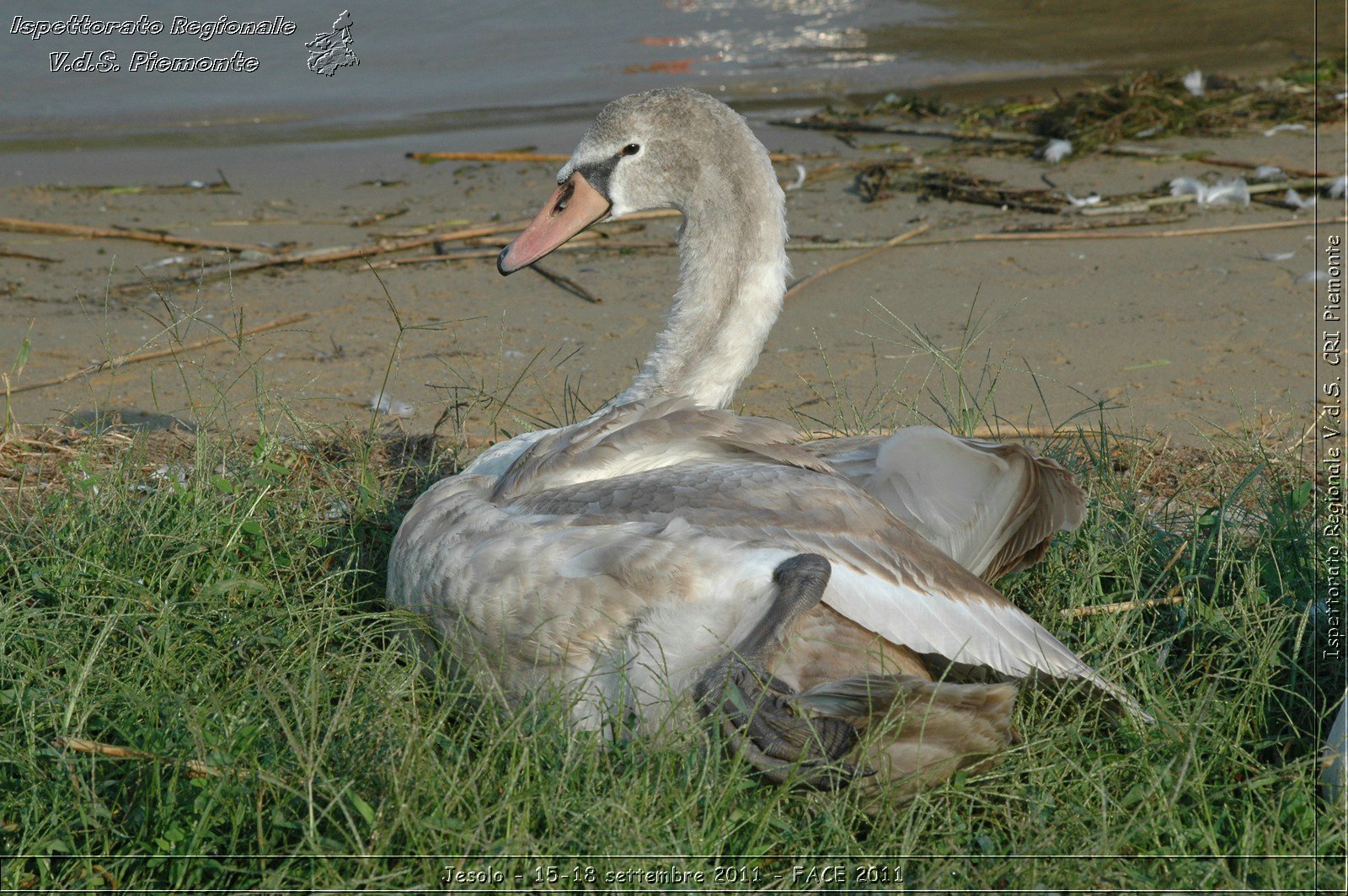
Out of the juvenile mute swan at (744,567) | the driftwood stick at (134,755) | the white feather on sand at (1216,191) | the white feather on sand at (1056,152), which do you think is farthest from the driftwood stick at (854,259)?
the driftwood stick at (134,755)

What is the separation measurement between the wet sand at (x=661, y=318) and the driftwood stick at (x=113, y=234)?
0.06 meters

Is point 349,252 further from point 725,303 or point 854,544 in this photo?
point 854,544

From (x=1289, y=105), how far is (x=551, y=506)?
28.5ft

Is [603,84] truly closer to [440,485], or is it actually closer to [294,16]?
[294,16]

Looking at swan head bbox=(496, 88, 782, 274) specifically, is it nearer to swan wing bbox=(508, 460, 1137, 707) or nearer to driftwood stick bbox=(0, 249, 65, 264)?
swan wing bbox=(508, 460, 1137, 707)

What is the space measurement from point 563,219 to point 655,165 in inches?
12.8

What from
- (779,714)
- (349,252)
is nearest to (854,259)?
(349,252)

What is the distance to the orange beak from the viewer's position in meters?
3.44

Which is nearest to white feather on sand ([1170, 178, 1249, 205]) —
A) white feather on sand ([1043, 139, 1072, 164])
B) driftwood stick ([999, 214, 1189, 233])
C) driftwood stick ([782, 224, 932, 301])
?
driftwood stick ([999, 214, 1189, 233])

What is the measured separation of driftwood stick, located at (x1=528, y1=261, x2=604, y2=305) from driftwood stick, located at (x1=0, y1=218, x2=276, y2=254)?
1.56 m

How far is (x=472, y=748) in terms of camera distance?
241 cm

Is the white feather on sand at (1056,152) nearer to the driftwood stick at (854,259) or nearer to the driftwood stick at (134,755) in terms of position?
the driftwood stick at (854,259)

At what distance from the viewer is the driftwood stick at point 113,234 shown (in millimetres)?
6723

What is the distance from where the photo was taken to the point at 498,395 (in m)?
4.79
